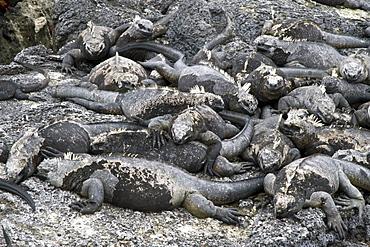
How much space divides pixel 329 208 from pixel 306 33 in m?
4.02

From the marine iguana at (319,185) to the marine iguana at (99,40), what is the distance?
12.9ft

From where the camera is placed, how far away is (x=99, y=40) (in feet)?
27.8

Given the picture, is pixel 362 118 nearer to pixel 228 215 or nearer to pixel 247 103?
pixel 247 103

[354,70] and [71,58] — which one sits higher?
[354,70]

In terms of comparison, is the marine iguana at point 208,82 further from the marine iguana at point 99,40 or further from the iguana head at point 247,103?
the marine iguana at point 99,40

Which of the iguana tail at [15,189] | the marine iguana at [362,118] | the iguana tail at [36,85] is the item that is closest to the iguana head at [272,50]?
the marine iguana at [362,118]

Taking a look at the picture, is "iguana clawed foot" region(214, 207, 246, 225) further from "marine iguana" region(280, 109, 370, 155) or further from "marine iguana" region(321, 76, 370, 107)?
"marine iguana" region(321, 76, 370, 107)

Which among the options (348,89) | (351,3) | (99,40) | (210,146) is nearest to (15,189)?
(210,146)

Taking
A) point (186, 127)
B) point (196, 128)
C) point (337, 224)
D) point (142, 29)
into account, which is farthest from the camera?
point (142, 29)

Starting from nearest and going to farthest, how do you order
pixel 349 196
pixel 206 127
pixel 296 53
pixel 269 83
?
pixel 349 196, pixel 206 127, pixel 269 83, pixel 296 53

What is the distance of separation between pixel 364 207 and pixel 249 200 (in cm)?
107

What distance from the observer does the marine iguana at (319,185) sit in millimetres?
5039

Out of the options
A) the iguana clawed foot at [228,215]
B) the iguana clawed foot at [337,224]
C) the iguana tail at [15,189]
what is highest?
the iguana tail at [15,189]

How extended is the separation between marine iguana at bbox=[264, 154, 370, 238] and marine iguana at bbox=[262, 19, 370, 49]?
10.6ft
